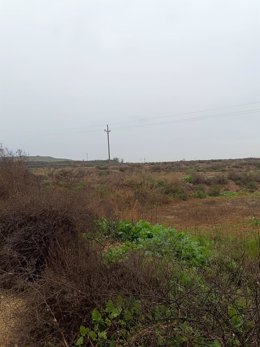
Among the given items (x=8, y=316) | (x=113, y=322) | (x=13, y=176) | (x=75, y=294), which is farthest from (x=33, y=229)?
(x=13, y=176)

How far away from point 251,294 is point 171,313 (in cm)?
71

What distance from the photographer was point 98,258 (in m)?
4.71

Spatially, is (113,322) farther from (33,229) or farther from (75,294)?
(33,229)

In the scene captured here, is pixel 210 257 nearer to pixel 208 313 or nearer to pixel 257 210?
pixel 208 313

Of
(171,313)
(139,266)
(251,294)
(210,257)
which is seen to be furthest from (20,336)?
(210,257)

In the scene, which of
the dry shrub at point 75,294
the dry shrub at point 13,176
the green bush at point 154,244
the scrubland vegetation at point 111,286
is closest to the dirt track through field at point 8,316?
the scrubland vegetation at point 111,286

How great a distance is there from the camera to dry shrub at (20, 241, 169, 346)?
384 cm

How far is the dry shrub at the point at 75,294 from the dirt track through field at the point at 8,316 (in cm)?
20

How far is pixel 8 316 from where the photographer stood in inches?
179

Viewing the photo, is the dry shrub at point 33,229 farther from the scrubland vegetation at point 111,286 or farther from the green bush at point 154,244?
the green bush at point 154,244

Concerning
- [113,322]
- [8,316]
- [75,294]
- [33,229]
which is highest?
[33,229]

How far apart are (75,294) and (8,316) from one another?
3.85 feet

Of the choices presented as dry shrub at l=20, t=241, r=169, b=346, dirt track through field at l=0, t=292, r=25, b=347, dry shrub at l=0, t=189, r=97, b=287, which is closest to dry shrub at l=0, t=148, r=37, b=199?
dry shrub at l=0, t=189, r=97, b=287

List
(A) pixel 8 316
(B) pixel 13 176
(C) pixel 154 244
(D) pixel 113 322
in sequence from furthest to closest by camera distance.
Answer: (B) pixel 13 176 < (C) pixel 154 244 < (A) pixel 8 316 < (D) pixel 113 322
